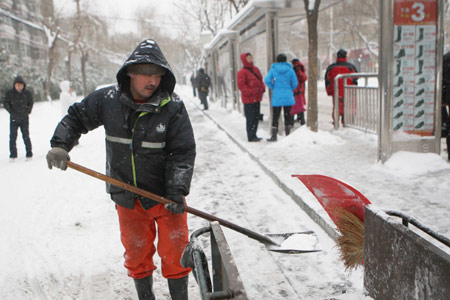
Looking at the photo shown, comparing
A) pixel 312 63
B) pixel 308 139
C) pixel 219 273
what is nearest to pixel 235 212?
pixel 219 273

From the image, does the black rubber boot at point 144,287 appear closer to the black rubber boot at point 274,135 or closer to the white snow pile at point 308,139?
the white snow pile at point 308,139

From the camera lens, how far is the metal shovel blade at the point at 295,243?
2996mm

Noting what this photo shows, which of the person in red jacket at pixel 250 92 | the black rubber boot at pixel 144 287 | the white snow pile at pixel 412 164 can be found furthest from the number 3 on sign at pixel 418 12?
the black rubber boot at pixel 144 287

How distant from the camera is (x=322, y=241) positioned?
384 centimetres

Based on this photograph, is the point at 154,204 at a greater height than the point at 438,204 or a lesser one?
greater

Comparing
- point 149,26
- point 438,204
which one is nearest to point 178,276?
point 438,204

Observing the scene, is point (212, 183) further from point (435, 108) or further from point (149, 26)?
point (149, 26)

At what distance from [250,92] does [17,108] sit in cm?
490

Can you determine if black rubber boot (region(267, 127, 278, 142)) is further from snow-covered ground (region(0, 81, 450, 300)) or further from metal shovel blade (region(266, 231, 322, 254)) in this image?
metal shovel blade (region(266, 231, 322, 254))

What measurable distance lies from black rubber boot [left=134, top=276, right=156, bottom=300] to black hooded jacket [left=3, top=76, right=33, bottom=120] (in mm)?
7229

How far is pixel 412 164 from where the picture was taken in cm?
571

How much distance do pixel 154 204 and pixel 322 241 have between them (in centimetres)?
189

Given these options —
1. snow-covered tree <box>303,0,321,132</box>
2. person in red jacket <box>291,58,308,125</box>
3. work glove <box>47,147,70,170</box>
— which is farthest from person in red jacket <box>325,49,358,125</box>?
work glove <box>47,147,70,170</box>

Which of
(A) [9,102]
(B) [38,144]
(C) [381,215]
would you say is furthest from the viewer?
(B) [38,144]
